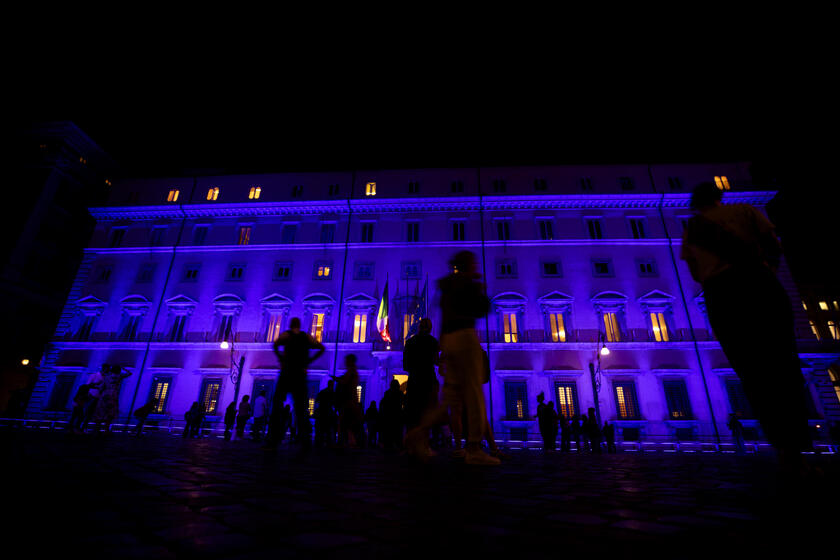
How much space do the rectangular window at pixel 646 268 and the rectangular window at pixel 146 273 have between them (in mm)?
31775

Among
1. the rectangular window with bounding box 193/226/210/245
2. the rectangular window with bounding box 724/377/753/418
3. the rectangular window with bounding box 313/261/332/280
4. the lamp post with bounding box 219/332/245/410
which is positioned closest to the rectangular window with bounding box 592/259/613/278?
the rectangular window with bounding box 724/377/753/418

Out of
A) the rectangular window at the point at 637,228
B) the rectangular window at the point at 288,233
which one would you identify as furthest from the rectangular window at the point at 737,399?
the rectangular window at the point at 288,233

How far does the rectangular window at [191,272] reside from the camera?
24234mm

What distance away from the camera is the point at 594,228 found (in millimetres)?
24234

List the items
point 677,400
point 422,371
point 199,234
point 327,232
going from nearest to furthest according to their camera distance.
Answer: point 422,371 < point 677,400 < point 327,232 < point 199,234

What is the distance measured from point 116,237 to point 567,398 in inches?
1262

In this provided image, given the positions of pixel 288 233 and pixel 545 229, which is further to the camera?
pixel 288 233

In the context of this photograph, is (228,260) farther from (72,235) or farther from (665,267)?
(665,267)

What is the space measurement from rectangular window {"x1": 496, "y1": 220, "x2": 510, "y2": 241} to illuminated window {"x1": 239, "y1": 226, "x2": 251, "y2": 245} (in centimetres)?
1728

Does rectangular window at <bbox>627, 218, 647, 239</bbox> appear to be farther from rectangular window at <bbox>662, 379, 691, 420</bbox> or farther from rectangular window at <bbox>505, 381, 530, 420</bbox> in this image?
rectangular window at <bbox>505, 381, 530, 420</bbox>

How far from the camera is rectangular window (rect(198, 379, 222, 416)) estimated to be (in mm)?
20641

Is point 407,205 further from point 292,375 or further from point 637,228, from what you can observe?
point 292,375

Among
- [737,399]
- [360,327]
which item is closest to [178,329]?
[360,327]

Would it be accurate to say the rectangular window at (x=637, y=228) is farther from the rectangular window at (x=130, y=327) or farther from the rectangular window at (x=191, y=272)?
the rectangular window at (x=130, y=327)
